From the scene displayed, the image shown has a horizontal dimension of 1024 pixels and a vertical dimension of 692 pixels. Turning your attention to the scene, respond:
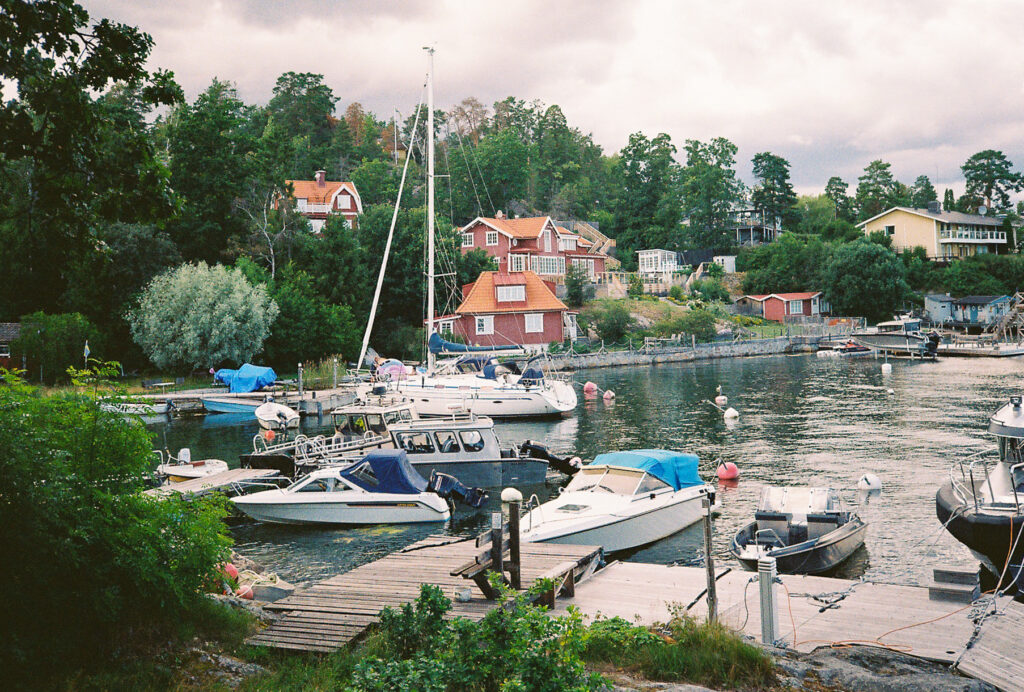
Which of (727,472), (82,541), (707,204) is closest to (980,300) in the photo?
(707,204)

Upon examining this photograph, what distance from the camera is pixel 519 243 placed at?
8731 cm

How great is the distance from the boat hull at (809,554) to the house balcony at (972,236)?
10826 cm

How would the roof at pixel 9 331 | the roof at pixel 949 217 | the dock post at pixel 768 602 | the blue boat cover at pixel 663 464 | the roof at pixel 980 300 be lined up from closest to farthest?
the dock post at pixel 768 602 < the blue boat cover at pixel 663 464 < the roof at pixel 9 331 < the roof at pixel 980 300 < the roof at pixel 949 217

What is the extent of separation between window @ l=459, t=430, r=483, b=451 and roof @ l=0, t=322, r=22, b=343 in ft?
125

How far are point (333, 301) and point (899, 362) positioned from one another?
4848 cm

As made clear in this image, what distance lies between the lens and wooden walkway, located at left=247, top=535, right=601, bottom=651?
10.7m

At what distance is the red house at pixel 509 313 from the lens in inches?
2896

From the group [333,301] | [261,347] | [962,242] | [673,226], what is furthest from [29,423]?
[962,242]

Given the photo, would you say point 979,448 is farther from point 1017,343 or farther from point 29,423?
point 1017,343

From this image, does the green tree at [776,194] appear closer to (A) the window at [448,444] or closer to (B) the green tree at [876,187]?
(B) the green tree at [876,187]

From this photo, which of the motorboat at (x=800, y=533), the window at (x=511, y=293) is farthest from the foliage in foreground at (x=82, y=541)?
the window at (x=511, y=293)

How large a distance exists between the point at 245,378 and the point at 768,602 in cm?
4439

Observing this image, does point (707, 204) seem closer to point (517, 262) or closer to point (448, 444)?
point (517, 262)

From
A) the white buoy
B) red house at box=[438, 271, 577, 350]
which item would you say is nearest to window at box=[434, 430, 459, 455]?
the white buoy
